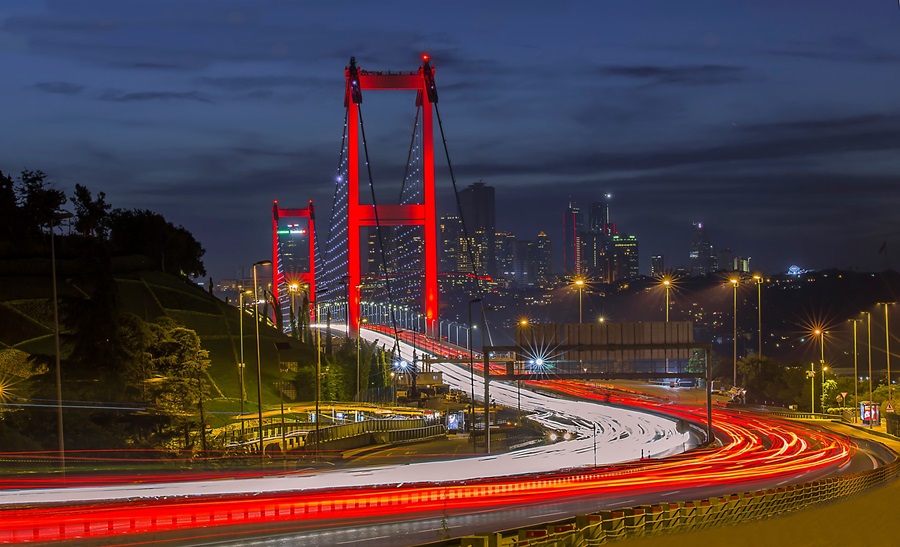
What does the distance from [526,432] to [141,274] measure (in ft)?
106

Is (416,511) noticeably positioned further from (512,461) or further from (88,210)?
(88,210)

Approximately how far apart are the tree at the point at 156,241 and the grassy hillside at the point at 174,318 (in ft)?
31.9

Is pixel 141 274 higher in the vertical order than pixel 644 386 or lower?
higher

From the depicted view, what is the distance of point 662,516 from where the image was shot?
19.6 m

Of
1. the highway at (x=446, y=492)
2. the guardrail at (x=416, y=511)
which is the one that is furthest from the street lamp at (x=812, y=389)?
the guardrail at (x=416, y=511)

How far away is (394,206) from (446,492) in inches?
2529

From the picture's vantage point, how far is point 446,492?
89.6 ft

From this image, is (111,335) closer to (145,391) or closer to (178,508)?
(145,391)

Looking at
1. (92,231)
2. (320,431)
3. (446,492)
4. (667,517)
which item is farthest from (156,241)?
(667,517)

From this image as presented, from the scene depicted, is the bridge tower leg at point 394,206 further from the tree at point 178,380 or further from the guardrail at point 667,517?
the guardrail at point 667,517

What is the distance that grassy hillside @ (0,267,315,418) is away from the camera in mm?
56531

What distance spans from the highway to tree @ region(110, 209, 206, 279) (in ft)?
163

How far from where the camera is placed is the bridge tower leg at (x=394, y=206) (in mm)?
91188

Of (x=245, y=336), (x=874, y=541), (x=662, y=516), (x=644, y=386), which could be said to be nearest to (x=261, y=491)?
(x=662, y=516)
